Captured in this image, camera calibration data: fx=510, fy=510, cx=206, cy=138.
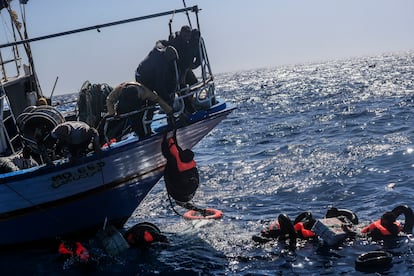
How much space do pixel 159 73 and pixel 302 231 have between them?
12.4ft

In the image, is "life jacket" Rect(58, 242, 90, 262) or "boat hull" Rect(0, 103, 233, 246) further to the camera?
"boat hull" Rect(0, 103, 233, 246)

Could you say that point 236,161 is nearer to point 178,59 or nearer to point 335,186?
point 335,186

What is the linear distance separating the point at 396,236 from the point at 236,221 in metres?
3.22

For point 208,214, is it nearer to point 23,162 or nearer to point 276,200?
point 276,200

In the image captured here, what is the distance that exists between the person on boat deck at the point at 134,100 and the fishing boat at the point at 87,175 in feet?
0.65

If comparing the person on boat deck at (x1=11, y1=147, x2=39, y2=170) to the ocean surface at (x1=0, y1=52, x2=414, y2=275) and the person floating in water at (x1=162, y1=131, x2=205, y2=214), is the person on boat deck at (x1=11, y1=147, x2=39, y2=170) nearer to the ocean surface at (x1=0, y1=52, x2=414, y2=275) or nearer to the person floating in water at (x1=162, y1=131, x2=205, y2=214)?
the ocean surface at (x1=0, y1=52, x2=414, y2=275)

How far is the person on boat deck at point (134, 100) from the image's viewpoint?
9.10 metres

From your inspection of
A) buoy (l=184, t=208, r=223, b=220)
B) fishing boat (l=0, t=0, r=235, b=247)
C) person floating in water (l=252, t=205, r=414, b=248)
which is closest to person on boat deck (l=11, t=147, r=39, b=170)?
fishing boat (l=0, t=0, r=235, b=247)

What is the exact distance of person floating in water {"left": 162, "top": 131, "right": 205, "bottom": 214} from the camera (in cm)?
952

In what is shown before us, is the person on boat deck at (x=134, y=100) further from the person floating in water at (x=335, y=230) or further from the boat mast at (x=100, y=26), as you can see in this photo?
the person floating in water at (x=335, y=230)

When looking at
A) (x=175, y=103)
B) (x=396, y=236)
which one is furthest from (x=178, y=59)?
(x=396, y=236)

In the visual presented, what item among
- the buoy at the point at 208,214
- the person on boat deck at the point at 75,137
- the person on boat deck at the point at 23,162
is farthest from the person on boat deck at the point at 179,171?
the person on boat deck at the point at 23,162

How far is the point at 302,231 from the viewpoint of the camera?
8.88 metres

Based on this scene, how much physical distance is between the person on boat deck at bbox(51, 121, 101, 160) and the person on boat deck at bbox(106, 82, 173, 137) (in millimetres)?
692
